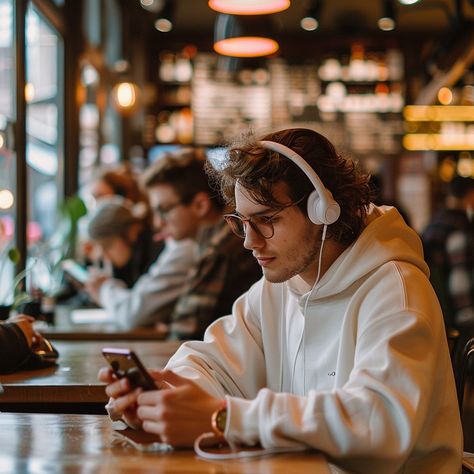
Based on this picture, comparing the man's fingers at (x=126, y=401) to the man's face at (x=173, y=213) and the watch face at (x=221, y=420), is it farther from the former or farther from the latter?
the man's face at (x=173, y=213)

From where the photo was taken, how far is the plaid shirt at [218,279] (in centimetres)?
387

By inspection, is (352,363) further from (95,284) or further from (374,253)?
(95,284)

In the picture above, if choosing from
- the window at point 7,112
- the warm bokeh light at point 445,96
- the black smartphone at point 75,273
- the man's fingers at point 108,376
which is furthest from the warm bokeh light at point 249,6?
the warm bokeh light at point 445,96

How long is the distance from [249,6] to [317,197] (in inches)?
119

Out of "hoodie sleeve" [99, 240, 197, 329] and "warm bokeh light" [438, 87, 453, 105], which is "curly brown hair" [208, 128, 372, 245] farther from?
"warm bokeh light" [438, 87, 453, 105]

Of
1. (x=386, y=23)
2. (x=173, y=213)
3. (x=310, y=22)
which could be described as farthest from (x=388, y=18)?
(x=173, y=213)

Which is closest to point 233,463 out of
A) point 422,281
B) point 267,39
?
point 422,281

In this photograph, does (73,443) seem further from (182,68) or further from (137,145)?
(182,68)

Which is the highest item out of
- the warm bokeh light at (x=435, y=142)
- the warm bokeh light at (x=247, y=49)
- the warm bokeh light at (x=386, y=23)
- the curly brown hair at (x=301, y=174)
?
the warm bokeh light at (x=386, y=23)

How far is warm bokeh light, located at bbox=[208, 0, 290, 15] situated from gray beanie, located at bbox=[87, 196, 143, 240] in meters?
1.38

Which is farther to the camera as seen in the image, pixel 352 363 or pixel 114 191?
pixel 114 191

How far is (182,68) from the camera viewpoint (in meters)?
11.1

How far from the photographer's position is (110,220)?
556 cm

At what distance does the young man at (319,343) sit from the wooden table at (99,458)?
0.17 ft
